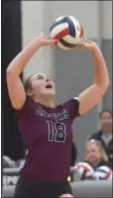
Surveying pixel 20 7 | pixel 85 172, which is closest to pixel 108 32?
pixel 20 7

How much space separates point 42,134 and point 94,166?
2.70 meters

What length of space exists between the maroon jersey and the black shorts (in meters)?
0.04

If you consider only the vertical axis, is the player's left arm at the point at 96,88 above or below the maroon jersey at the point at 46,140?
above

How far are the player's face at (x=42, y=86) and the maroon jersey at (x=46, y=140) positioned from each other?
0.34 feet

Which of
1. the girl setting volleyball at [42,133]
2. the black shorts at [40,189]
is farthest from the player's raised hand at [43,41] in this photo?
the black shorts at [40,189]

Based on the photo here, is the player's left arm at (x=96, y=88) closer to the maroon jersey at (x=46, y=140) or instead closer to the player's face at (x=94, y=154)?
the maroon jersey at (x=46, y=140)

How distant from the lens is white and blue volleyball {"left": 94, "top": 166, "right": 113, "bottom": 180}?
283 inches

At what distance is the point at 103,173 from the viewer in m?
7.25

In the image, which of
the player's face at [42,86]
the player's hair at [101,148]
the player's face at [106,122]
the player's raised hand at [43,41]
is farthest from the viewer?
the player's face at [106,122]

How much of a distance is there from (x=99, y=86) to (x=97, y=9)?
195 inches

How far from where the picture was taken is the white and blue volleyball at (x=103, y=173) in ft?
23.5

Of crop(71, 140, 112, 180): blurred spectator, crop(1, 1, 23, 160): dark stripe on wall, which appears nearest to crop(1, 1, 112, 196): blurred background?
crop(1, 1, 23, 160): dark stripe on wall

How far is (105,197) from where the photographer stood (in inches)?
266

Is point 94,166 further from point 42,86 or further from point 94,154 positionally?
point 42,86
